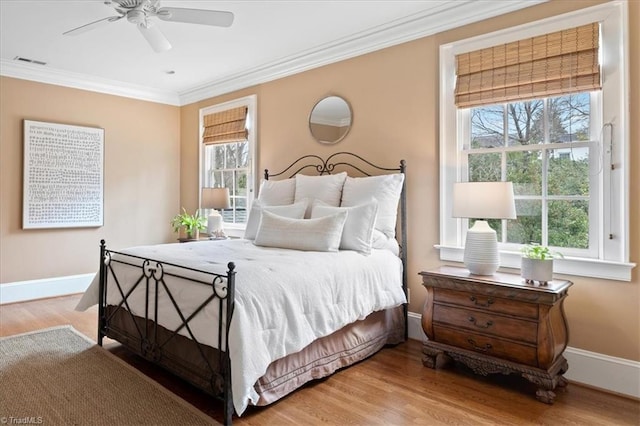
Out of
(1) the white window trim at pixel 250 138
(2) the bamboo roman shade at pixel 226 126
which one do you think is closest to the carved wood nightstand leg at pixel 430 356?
(1) the white window trim at pixel 250 138

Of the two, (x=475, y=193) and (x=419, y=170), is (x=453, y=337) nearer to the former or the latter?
(x=475, y=193)

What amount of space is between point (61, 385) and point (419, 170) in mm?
2879

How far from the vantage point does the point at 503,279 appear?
2.56 meters

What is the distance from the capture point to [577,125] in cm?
269

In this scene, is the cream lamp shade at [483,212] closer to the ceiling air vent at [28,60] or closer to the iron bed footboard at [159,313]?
the iron bed footboard at [159,313]

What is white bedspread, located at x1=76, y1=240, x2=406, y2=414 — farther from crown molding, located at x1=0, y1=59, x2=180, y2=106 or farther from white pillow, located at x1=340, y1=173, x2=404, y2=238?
crown molding, located at x1=0, y1=59, x2=180, y2=106

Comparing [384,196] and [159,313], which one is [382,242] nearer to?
[384,196]

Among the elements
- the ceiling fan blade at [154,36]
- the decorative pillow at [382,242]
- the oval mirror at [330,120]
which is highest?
the ceiling fan blade at [154,36]

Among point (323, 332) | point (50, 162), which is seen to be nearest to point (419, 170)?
point (323, 332)

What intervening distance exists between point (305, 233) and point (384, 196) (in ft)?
2.40

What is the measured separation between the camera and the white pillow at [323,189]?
3.53 m

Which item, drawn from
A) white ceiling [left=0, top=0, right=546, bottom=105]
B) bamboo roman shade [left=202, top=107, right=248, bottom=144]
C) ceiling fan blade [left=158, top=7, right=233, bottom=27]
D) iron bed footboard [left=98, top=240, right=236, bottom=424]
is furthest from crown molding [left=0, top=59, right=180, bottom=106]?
iron bed footboard [left=98, top=240, right=236, bottom=424]

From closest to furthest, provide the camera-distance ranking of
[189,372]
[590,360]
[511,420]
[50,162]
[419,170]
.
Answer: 1. [511,420]
2. [189,372]
3. [590,360]
4. [419,170]
5. [50,162]

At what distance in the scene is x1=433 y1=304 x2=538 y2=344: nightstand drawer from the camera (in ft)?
7.75
